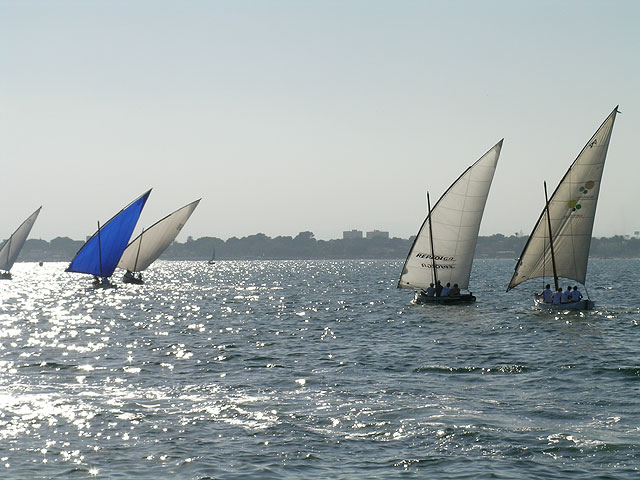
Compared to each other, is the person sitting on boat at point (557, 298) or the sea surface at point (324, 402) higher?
the person sitting on boat at point (557, 298)

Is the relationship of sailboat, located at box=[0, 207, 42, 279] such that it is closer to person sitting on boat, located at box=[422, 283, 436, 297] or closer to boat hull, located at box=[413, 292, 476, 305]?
boat hull, located at box=[413, 292, 476, 305]

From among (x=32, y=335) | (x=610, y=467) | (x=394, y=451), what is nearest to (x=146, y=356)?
(x=32, y=335)

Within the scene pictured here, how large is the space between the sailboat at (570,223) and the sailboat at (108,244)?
5117 cm

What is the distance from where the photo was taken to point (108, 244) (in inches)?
3772

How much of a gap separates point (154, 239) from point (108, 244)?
37.4ft

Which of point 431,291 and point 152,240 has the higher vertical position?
point 152,240

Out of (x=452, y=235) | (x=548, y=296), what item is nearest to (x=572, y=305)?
(x=548, y=296)

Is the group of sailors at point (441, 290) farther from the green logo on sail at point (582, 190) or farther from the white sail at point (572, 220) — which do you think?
the green logo on sail at point (582, 190)

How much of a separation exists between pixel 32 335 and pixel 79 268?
165 feet

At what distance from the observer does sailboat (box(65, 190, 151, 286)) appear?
311 ft

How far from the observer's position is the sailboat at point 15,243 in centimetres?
13138

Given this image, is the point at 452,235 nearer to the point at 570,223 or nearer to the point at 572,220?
the point at 570,223

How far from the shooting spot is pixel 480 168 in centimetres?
6294

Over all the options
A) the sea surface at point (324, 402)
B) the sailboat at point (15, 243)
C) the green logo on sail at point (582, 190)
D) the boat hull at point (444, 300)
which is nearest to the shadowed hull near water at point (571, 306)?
the sea surface at point (324, 402)
